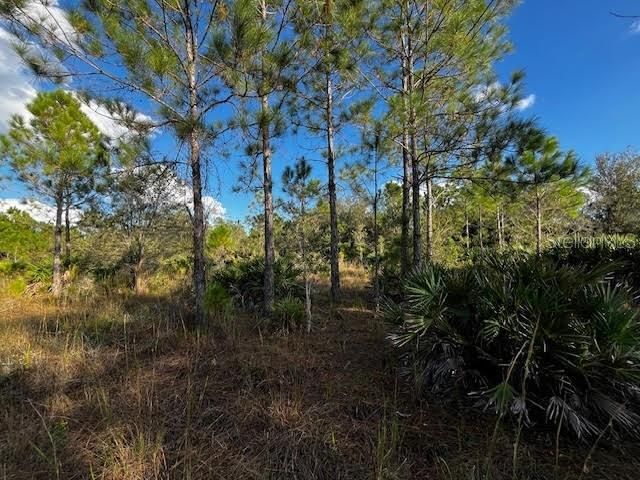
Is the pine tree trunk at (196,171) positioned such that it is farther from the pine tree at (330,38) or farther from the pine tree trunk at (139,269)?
the pine tree trunk at (139,269)

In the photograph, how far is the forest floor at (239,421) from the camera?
2.15 meters

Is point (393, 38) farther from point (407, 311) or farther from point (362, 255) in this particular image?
point (362, 255)

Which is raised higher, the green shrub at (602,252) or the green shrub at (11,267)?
the green shrub at (602,252)

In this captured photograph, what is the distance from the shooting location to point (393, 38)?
653 centimetres

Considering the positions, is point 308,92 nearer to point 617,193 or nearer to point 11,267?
point 11,267

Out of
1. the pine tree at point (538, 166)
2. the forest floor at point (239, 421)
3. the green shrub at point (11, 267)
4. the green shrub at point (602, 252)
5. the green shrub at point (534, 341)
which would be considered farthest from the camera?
the green shrub at point (11, 267)

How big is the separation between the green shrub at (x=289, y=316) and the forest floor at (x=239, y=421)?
877 mm

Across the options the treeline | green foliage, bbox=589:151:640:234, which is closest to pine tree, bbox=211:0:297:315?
the treeline

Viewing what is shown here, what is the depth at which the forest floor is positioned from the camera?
215 cm

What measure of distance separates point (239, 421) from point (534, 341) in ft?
7.69

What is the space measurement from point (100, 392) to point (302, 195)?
6.98 meters

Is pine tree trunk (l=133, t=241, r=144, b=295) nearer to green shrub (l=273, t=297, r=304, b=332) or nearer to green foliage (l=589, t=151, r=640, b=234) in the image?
green shrub (l=273, t=297, r=304, b=332)

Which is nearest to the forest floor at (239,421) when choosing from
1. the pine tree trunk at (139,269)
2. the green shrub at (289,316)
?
the green shrub at (289,316)

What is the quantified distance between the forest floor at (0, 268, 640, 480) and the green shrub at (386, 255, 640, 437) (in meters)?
0.23
